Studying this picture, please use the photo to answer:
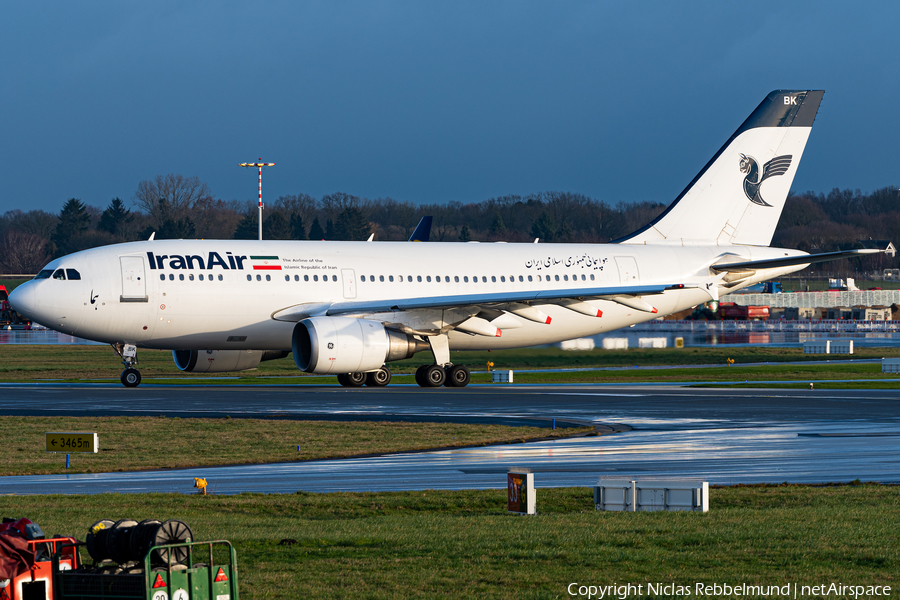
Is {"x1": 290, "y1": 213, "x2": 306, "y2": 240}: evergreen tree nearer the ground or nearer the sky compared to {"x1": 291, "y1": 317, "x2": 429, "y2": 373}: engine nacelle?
nearer the sky

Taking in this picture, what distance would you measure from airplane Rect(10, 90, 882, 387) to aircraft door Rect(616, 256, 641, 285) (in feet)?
0.16

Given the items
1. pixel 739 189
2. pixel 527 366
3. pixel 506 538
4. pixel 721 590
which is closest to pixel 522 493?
pixel 506 538

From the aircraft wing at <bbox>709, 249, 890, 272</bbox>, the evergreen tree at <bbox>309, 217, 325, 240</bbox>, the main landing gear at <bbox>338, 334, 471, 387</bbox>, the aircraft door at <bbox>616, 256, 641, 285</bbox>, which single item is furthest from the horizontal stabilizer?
the evergreen tree at <bbox>309, 217, 325, 240</bbox>

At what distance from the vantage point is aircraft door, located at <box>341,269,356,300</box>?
1439 inches

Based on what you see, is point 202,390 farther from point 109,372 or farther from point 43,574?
point 43,574

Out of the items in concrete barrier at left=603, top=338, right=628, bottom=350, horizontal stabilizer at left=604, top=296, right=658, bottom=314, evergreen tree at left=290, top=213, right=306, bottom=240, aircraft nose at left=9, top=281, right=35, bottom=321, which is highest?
evergreen tree at left=290, top=213, right=306, bottom=240

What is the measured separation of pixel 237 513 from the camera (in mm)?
13766

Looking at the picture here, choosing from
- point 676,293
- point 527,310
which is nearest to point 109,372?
point 527,310

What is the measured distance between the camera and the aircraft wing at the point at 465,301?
35.0 metres

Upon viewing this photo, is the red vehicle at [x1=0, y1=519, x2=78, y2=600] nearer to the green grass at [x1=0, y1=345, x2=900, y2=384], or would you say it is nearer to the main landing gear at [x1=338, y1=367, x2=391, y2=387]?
the main landing gear at [x1=338, y1=367, x2=391, y2=387]

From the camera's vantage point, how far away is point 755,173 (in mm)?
43219

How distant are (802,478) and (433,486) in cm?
551

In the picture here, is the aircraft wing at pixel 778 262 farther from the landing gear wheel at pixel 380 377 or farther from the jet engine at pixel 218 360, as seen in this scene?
the jet engine at pixel 218 360

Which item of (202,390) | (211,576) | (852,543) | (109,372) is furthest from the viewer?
(109,372)
